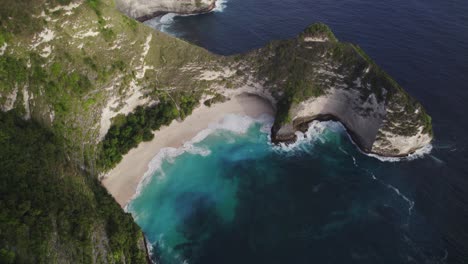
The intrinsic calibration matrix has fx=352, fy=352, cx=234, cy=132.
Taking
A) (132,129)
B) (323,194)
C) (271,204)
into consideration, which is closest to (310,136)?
(323,194)

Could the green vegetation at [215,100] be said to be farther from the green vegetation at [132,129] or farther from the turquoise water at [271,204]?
the green vegetation at [132,129]

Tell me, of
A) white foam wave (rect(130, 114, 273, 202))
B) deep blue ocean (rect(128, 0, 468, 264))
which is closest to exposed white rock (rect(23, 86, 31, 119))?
white foam wave (rect(130, 114, 273, 202))

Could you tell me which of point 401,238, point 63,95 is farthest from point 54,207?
point 401,238

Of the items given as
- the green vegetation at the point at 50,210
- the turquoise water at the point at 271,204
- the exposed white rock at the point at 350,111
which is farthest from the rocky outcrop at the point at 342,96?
the green vegetation at the point at 50,210

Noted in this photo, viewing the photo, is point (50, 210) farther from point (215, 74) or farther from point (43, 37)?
point (215, 74)

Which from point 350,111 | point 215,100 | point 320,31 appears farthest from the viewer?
point 215,100

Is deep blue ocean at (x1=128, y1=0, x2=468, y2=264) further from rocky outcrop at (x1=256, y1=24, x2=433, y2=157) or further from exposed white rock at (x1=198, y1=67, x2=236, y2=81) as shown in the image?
exposed white rock at (x1=198, y1=67, x2=236, y2=81)
